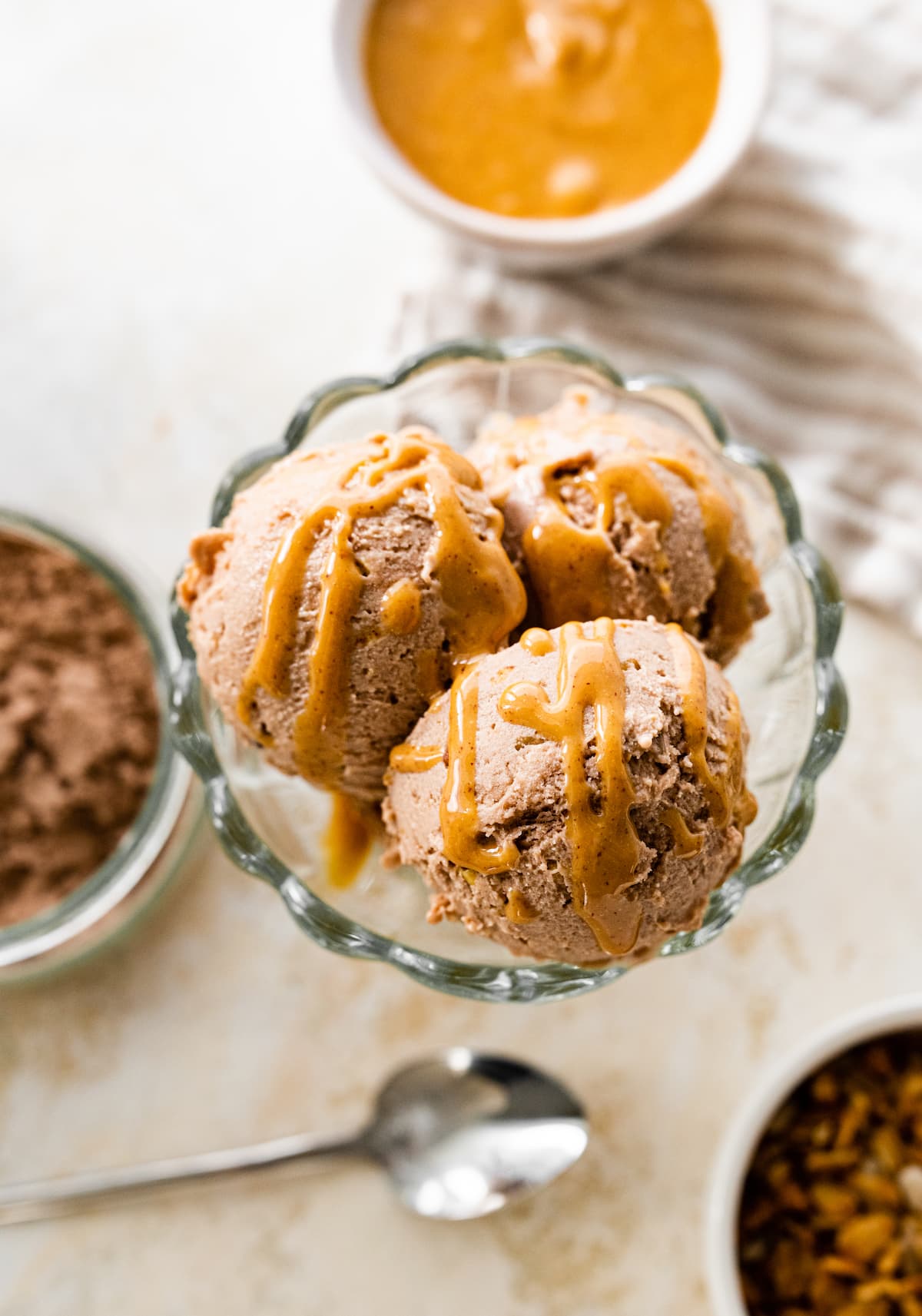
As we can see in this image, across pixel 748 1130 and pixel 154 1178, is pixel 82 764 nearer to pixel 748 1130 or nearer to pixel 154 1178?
pixel 154 1178

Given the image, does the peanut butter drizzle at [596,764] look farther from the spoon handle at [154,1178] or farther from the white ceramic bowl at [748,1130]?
the spoon handle at [154,1178]

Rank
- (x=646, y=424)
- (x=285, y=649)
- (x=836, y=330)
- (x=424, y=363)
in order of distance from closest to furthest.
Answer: (x=285, y=649)
(x=646, y=424)
(x=424, y=363)
(x=836, y=330)

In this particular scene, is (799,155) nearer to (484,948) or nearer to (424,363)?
A: (424,363)

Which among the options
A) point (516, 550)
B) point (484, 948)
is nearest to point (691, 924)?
point (484, 948)

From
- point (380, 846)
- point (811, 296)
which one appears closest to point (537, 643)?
point (380, 846)

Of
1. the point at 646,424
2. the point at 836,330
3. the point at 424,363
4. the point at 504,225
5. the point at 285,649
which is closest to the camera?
the point at 285,649

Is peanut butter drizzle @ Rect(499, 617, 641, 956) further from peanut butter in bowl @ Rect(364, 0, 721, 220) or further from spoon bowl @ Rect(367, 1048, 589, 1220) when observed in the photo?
peanut butter in bowl @ Rect(364, 0, 721, 220)

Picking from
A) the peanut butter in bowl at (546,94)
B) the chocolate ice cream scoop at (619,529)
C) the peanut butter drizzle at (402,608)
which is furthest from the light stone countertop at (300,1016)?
the peanut butter drizzle at (402,608)
